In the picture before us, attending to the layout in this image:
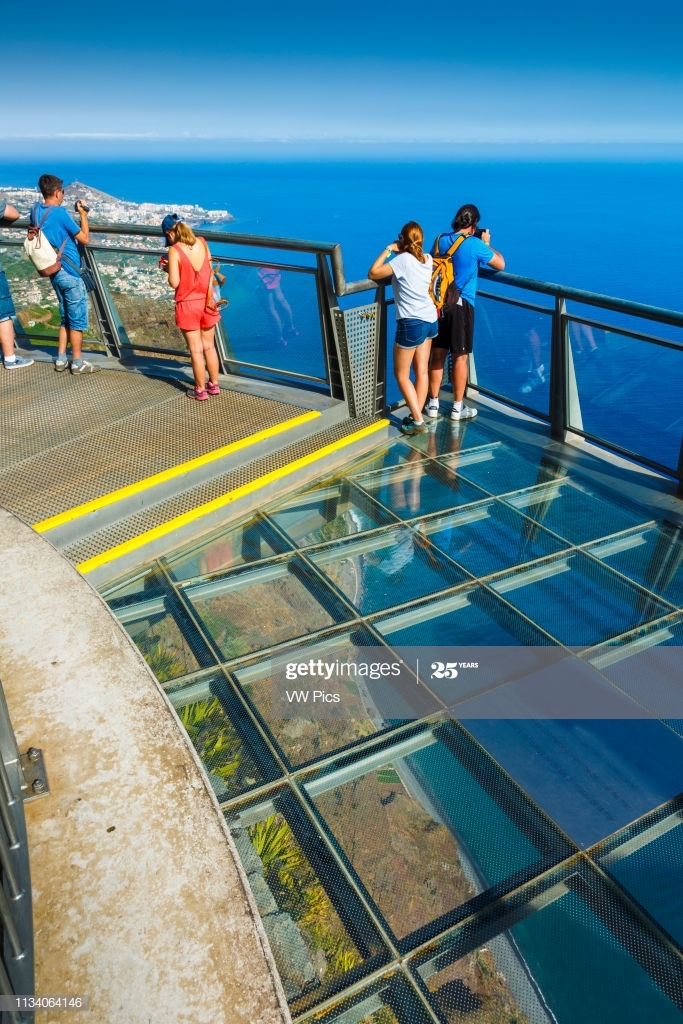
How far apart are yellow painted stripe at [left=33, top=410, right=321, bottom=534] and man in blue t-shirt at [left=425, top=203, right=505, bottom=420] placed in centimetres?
150

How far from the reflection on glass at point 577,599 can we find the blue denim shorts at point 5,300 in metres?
6.22

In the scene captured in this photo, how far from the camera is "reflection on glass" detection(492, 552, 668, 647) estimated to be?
12.5 feet

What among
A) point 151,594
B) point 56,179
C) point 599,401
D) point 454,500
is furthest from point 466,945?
point 56,179

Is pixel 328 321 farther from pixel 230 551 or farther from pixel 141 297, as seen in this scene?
pixel 230 551

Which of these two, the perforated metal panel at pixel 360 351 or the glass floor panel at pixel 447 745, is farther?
the perforated metal panel at pixel 360 351

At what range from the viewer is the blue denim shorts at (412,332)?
600 centimetres

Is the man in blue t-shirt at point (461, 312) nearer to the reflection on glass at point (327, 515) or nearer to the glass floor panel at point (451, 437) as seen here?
the glass floor panel at point (451, 437)

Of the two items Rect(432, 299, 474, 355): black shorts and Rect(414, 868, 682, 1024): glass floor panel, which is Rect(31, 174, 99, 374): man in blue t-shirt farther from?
Rect(414, 868, 682, 1024): glass floor panel

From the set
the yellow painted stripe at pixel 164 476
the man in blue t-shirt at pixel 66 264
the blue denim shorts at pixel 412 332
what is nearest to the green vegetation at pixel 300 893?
the yellow painted stripe at pixel 164 476

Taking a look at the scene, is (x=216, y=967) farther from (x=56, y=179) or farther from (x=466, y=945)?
(x=56, y=179)

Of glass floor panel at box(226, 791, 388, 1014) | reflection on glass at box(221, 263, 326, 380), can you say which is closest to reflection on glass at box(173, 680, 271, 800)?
glass floor panel at box(226, 791, 388, 1014)

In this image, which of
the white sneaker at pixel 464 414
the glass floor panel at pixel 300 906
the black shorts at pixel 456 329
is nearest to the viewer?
the glass floor panel at pixel 300 906

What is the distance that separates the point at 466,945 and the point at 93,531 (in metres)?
3.56

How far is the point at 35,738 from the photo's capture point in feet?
9.01
